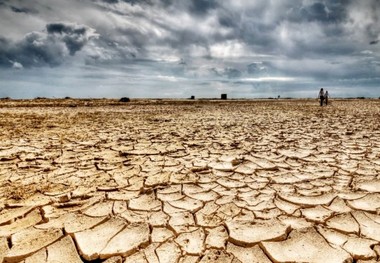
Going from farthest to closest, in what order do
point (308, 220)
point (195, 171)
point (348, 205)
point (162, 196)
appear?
point (195, 171) → point (162, 196) → point (348, 205) → point (308, 220)

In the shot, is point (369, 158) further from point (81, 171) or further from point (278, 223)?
point (81, 171)

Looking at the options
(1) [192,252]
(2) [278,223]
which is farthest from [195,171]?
(1) [192,252]

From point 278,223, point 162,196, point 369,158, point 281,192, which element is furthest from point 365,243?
point 369,158

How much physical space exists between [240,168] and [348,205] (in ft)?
3.85

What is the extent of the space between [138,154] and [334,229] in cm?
259

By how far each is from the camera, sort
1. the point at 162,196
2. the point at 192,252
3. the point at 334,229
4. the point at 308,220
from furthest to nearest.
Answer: the point at 162,196 → the point at 308,220 → the point at 334,229 → the point at 192,252

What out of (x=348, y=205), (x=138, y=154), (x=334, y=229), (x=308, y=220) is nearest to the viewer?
(x=334, y=229)

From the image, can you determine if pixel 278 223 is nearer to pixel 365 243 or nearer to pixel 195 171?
pixel 365 243

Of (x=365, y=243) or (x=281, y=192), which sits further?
(x=281, y=192)

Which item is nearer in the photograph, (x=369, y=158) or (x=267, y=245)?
(x=267, y=245)

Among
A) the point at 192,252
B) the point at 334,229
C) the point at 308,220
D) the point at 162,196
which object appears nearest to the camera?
the point at 192,252

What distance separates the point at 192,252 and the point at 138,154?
2333 mm

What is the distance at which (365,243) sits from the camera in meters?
1.51

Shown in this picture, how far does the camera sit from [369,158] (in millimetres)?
3207
